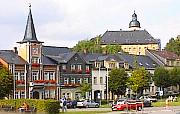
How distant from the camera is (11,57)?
82875 millimetres

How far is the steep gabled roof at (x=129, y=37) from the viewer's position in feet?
613

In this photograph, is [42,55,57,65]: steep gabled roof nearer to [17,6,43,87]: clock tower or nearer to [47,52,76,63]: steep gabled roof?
[47,52,76,63]: steep gabled roof

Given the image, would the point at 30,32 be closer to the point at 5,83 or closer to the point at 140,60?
the point at 5,83

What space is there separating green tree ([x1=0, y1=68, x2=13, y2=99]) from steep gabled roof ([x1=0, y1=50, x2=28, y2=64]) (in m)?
3.76

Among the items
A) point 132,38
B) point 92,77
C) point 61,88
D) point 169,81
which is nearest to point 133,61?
point 169,81

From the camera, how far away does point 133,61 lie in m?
109

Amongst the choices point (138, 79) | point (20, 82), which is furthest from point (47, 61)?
point (138, 79)

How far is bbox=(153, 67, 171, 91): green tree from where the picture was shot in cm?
10544

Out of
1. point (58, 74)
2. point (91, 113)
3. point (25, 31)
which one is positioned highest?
point (25, 31)

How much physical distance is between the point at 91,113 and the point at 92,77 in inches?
1679

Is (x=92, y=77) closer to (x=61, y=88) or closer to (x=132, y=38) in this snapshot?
(x=61, y=88)

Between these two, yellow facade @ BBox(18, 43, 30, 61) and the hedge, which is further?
yellow facade @ BBox(18, 43, 30, 61)

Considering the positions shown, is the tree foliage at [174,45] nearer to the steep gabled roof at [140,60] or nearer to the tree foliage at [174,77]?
the steep gabled roof at [140,60]

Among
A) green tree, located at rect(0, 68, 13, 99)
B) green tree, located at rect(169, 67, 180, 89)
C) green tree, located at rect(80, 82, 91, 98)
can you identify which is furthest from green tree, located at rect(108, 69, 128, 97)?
green tree, located at rect(0, 68, 13, 99)
